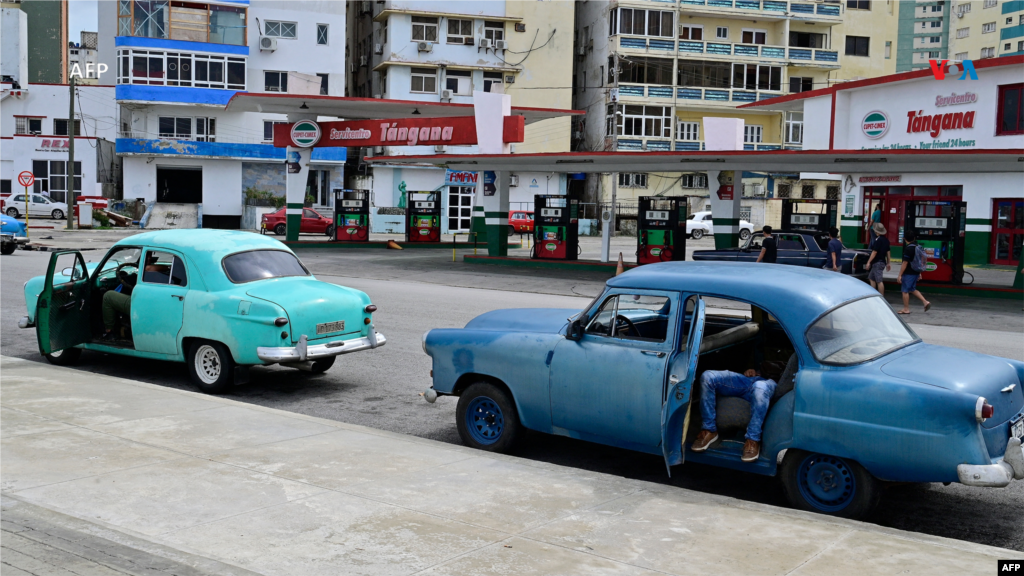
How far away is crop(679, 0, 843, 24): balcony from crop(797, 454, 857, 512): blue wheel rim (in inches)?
2210

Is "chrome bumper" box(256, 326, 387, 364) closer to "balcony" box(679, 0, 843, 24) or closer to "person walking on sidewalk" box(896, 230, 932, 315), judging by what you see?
"person walking on sidewalk" box(896, 230, 932, 315)

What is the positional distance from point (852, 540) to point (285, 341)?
6.01 m

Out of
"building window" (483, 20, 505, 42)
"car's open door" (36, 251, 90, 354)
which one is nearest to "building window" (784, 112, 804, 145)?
"building window" (483, 20, 505, 42)

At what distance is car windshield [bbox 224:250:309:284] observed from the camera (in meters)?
9.98

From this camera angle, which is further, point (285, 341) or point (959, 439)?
point (285, 341)

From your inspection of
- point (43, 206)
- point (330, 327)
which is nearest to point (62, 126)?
point (43, 206)

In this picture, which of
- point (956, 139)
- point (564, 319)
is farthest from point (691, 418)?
point (956, 139)

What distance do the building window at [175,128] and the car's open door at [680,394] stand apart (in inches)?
2077

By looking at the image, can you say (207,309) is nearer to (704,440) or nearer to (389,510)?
(389,510)

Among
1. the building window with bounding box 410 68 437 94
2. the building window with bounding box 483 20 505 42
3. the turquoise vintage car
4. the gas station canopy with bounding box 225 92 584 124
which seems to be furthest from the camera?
the building window with bounding box 483 20 505 42

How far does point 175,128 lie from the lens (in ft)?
177

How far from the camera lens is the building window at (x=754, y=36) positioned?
60938 mm

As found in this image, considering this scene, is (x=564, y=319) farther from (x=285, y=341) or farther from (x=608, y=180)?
(x=608, y=180)

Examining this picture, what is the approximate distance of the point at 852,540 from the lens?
5207mm
